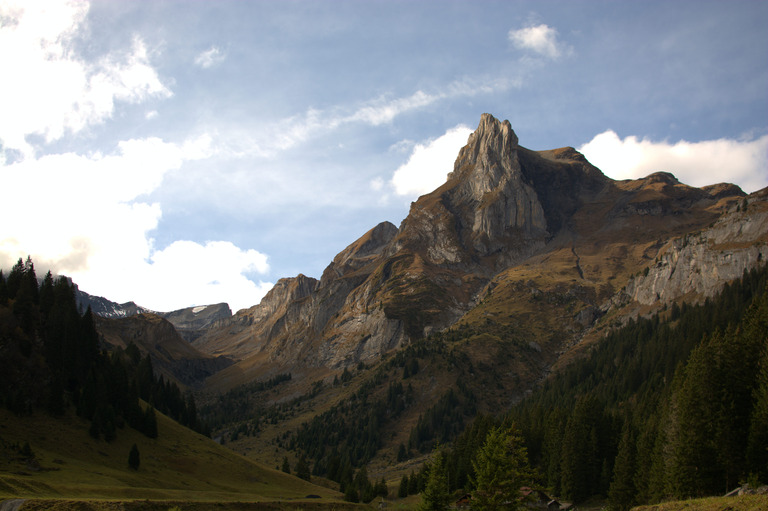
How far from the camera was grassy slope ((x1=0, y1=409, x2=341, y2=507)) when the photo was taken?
66.5 meters

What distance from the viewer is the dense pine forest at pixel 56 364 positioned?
9275 centimetres

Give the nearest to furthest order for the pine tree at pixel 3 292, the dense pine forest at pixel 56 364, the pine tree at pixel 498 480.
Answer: the pine tree at pixel 498 480 → the dense pine forest at pixel 56 364 → the pine tree at pixel 3 292

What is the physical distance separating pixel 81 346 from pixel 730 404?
113658mm

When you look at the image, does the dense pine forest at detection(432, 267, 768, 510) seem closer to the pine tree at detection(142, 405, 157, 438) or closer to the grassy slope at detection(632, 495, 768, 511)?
the grassy slope at detection(632, 495, 768, 511)

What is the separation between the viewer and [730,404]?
56.0 meters

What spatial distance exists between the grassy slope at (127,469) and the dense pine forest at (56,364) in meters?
3.25

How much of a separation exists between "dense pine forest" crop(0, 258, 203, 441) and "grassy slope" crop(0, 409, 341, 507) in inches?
128

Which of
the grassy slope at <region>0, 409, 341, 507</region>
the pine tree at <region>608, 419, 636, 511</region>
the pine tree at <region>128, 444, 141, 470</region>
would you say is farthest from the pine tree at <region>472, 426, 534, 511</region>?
the pine tree at <region>128, 444, 141, 470</region>

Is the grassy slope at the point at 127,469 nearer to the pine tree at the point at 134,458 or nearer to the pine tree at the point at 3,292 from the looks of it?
the pine tree at the point at 134,458

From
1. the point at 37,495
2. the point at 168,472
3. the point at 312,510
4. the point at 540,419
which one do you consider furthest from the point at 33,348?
the point at 540,419

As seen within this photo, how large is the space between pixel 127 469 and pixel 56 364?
1084 inches

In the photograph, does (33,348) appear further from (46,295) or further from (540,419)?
(540,419)

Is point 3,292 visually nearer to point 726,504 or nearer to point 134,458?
point 134,458

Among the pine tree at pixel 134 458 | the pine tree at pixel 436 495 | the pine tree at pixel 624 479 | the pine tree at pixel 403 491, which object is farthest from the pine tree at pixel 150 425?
the pine tree at pixel 624 479
